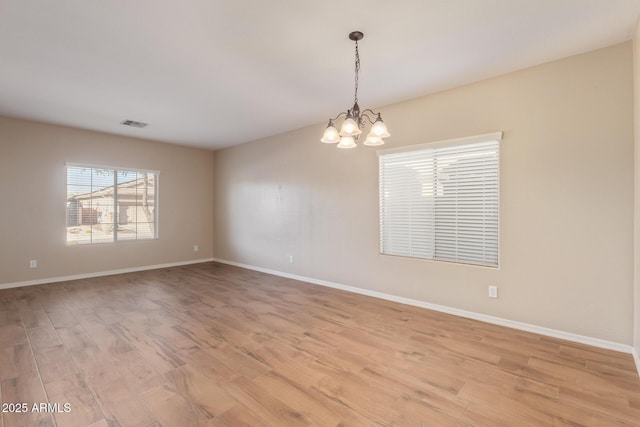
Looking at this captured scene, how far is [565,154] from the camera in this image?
9.16 ft

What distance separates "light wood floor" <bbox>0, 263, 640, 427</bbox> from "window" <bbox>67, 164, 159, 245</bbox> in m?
1.95

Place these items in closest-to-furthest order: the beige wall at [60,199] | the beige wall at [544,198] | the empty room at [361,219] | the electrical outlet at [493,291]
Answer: the empty room at [361,219] < the beige wall at [544,198] < the electrical outlet at [493,291] < the beige wall at [60,199]

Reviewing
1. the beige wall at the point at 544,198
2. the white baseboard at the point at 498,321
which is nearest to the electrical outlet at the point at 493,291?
the beige wall at the point at 544,198

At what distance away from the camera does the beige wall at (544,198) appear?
2.58 meters

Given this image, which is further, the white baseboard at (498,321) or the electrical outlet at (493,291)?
the electrical outlet at (493,291)

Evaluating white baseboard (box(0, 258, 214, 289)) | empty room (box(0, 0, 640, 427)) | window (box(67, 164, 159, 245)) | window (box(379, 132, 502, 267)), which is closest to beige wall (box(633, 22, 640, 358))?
empty room (box(0, 0, 640, 427))

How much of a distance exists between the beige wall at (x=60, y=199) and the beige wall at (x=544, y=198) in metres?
4.23

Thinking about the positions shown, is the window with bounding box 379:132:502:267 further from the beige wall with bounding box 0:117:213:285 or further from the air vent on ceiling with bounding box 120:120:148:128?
the beige wall with bounding box 0:117:213:285

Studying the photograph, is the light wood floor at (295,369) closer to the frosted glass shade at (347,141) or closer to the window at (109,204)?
the frosted glass shade at (347,141)

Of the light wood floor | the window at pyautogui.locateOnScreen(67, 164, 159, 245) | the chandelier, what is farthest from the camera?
the window at pyautogui.locateOnScreen(67, 164, 159, 245)

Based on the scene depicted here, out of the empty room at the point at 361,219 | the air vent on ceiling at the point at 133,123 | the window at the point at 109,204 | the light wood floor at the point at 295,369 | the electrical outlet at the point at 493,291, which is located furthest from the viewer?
the window at the point at 109,204

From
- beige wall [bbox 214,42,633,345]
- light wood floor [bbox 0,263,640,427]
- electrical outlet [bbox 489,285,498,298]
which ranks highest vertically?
beige wall [bbox 214,42,633,345]

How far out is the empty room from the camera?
2.03 meters

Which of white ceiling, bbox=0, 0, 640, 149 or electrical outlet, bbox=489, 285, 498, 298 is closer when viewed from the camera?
white ceiling, bbox=0, 0, 640, 149
